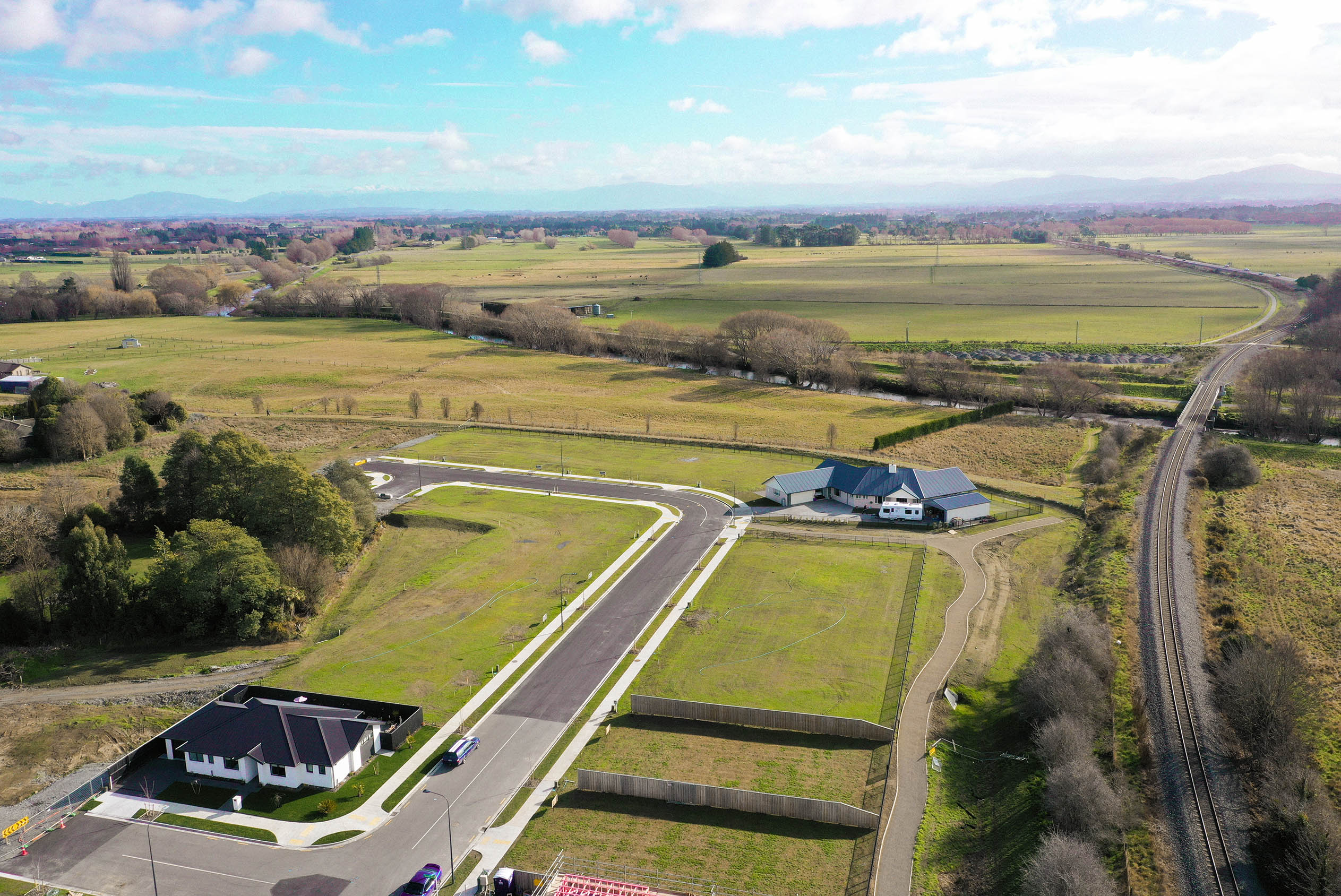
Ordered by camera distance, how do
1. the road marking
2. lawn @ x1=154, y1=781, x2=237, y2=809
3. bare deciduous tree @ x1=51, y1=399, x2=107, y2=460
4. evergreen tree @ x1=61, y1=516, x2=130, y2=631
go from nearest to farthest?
the road marking, lawn @ x1=154, y1=781, x2=237, y2=809, evergreen tree @ x1=61, y1=516, x2=130, y2=631, bare deciduous tree @ x1=51, y1=399, x2=107, y2=460

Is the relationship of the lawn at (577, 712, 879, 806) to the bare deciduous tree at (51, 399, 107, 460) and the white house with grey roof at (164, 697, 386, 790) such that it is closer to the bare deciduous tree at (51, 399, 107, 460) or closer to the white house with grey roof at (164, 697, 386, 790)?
the white house with grey roof at (164, 697, 386, 790)

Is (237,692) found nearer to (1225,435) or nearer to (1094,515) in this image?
(1094,515)

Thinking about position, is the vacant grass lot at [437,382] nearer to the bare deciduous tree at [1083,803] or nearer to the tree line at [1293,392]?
the tree line at [1293,392]

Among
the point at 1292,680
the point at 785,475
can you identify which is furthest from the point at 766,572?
the point at 1292,680

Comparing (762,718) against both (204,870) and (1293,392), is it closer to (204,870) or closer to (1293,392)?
(204,870)

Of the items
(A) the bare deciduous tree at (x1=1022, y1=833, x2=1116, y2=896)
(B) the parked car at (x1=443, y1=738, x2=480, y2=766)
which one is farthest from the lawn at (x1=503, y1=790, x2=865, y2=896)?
(A) the bare deciduous tree at (x1=1022, y1=833, x2=1116, y2=896)

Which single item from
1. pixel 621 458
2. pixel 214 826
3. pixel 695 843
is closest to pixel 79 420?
pixel 621 458

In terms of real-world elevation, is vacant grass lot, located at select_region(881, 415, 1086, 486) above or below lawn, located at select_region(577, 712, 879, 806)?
above
